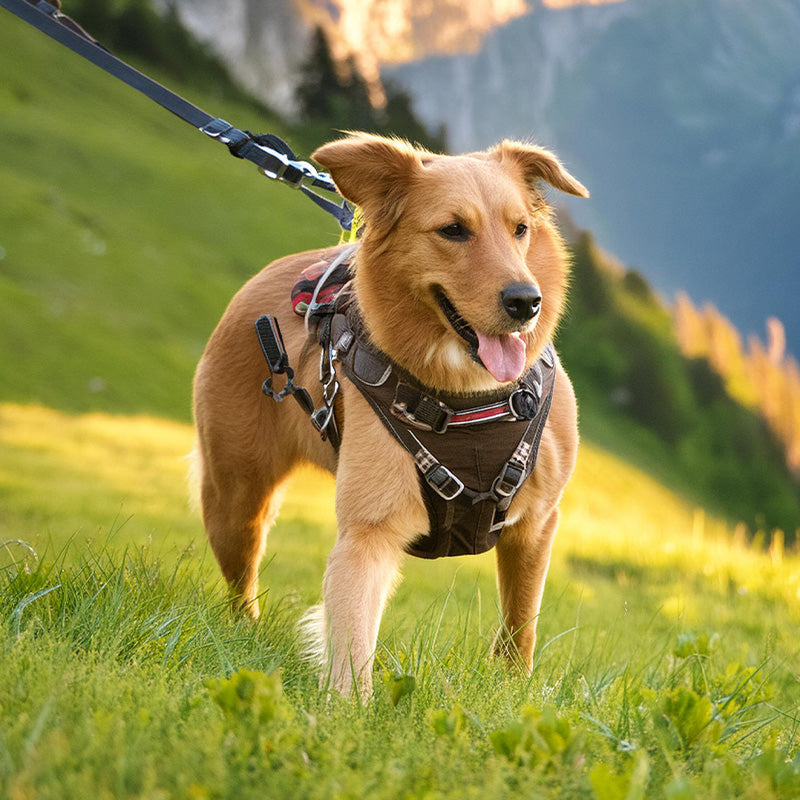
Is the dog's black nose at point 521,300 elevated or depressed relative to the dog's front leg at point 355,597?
elevated

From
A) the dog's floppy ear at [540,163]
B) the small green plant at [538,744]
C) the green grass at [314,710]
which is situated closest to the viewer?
the green grass at [314,710]

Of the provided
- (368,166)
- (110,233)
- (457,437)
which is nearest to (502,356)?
(457,437)

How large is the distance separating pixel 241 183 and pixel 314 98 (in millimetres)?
7108

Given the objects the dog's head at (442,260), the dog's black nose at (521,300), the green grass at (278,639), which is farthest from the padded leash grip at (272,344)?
the dog's black nose at (521,300)

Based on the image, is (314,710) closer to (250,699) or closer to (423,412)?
(250,699)

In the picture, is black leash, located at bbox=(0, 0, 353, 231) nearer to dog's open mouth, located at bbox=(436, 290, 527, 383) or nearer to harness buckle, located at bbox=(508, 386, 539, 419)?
dog's open mouth, located at bbox=(436, 290, 527, 383)

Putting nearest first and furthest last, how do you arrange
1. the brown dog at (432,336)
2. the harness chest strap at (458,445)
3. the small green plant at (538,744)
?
the small green plant at (538,744)
the brown dog at (432,336)
the harness chest strap at (458,445)

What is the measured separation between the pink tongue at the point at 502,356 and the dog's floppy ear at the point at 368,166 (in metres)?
0.69

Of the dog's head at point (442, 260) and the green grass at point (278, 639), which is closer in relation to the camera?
the green grass at point (278, 639)

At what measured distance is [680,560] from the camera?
8742 mm

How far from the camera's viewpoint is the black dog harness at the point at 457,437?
321 centimetres

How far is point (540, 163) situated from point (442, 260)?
2.23 ft

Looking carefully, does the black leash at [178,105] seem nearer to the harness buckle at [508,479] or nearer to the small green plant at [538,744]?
the harness buckle at [508,479]

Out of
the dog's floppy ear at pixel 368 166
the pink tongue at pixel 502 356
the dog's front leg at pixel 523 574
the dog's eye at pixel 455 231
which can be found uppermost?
the dog's floppy ear at pixel 368 166
